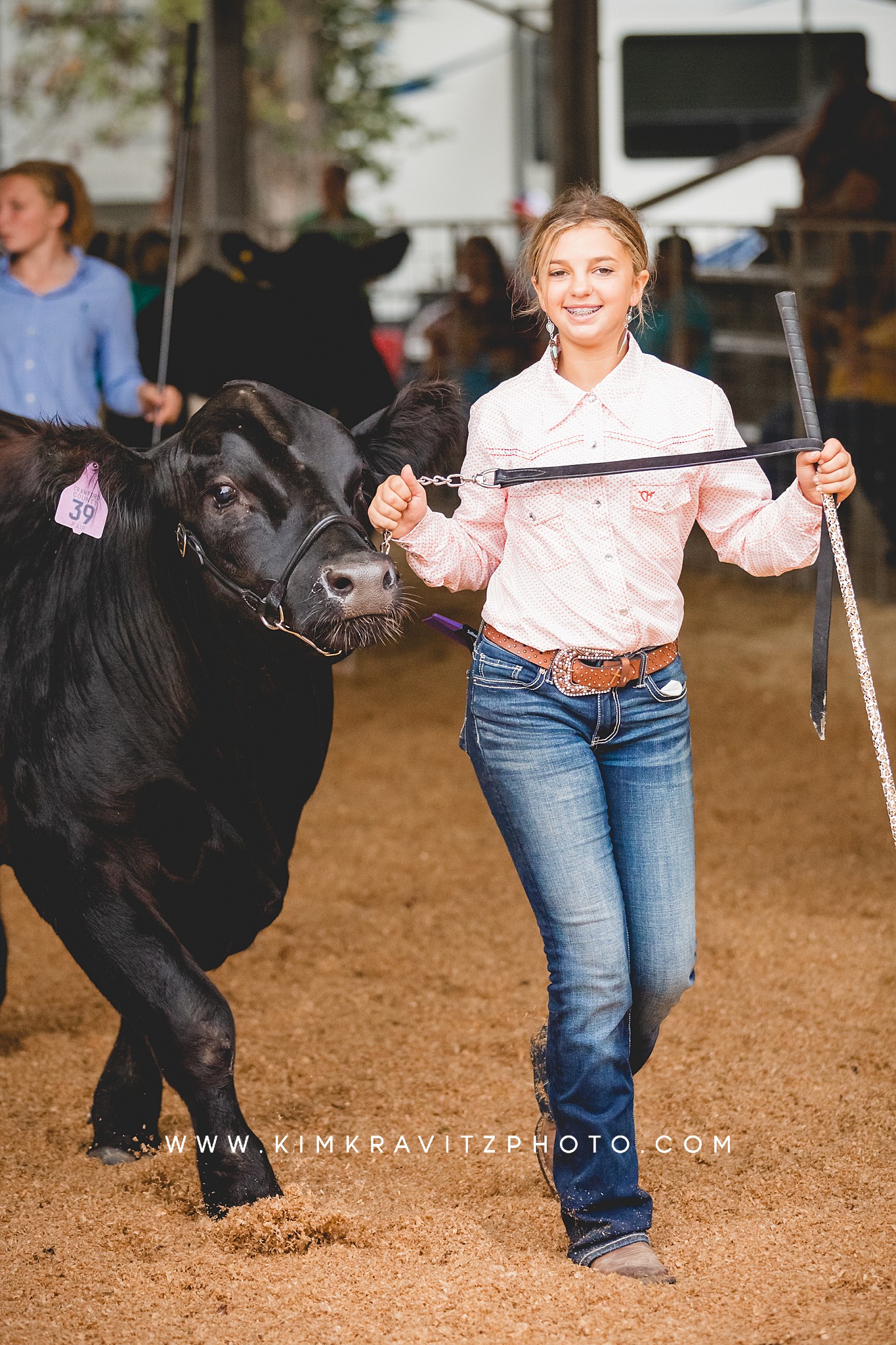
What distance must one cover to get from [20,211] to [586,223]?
2.65 metres

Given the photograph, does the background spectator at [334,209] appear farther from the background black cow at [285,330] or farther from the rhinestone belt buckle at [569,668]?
the rhinestone belt buckle at [569,668]

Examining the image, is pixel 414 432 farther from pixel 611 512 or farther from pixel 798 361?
pixel 798 361

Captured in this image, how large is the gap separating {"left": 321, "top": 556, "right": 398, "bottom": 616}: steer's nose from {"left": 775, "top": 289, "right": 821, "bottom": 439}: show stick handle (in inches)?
29.4

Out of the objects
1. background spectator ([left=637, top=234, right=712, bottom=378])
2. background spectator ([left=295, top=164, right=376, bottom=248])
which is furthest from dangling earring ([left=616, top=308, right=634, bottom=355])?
background spectator ([left=295, top=164, right=376, bottom=248])

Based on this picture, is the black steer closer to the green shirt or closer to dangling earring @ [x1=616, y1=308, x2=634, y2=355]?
dangling earring @ [x1=616, y1=308, x2=634, y2=355]

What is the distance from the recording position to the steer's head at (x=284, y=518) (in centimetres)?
283

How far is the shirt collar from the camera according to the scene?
2820mm

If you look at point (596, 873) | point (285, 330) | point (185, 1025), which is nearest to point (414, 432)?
point (596, 873)

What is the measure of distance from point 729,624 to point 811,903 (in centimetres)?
433

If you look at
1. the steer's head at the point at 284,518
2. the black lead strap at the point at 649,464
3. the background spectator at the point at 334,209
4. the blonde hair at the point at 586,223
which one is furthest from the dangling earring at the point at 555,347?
the background spectator at the point at 334,209

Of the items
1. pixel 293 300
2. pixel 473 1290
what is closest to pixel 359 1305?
pixel 473 1290

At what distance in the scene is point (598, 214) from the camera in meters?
2.81

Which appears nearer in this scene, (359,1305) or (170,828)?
(359,1305)

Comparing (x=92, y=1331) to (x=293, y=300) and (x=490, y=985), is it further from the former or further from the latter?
(x=293, y=300)
